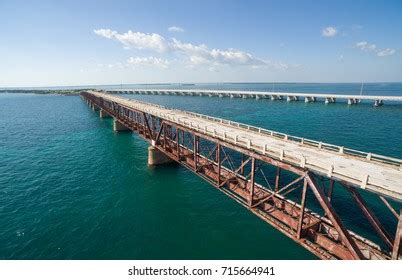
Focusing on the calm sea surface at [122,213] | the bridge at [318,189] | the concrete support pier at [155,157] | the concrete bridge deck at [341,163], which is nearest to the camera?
the concrete bridge deck at [341,163]

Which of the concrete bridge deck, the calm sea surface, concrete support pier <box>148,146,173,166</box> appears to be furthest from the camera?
concrete support pier <box>148,146,173,166</box>

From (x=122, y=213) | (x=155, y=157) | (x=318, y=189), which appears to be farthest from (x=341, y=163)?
(x=155, y=157)

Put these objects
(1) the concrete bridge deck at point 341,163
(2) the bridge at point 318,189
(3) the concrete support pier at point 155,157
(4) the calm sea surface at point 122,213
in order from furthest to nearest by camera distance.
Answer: (3) the concrete support pier at point 155,157, (4) the calm sea surface at point 122,213, (2) the bridge at point 318,189, (1) the concrete bridge deck at point 341,163

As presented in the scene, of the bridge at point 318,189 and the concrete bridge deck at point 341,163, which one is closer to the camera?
the concrete bridge deck at point 341,163

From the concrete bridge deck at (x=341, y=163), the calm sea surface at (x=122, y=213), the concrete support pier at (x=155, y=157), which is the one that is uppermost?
the concrete bridge deck at (x=341, y=163)

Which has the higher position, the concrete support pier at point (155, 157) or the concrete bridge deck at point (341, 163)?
Answer: the concrete bridge deck at point (341, 163)

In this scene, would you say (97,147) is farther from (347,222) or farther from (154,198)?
(347,222)

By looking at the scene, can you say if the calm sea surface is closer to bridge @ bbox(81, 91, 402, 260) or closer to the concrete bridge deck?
bridge @ bbox(81, 91, 402, 260)

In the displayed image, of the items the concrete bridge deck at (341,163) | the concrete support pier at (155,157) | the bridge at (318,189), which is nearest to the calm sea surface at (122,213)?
the concrete support pier at (155,157)

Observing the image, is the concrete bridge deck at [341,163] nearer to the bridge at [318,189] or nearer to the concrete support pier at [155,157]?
the bridge at [318,189]

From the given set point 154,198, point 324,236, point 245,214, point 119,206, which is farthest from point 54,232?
point 324,236

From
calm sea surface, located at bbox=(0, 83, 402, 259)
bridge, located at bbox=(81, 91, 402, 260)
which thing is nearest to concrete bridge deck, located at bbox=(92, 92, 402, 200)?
bridge, located at bbox=(81, 91, 402, 260)
